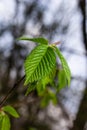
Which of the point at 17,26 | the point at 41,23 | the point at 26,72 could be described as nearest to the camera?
the point at 26,72

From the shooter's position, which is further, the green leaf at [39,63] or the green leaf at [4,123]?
the green leaf at [4,123]

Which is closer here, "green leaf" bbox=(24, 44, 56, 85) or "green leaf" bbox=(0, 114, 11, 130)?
"green leaf" bbox=(24, 44, 56, 85)

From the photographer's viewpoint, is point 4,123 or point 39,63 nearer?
point 39,63

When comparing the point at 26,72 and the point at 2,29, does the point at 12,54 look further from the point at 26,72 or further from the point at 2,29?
the point at 26,72

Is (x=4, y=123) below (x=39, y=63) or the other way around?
below

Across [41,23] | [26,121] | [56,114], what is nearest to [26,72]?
[41,23]

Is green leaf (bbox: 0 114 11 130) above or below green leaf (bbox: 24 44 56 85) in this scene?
below

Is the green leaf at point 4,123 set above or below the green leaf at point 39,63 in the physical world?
below

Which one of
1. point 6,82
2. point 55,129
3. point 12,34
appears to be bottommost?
point 55,129
